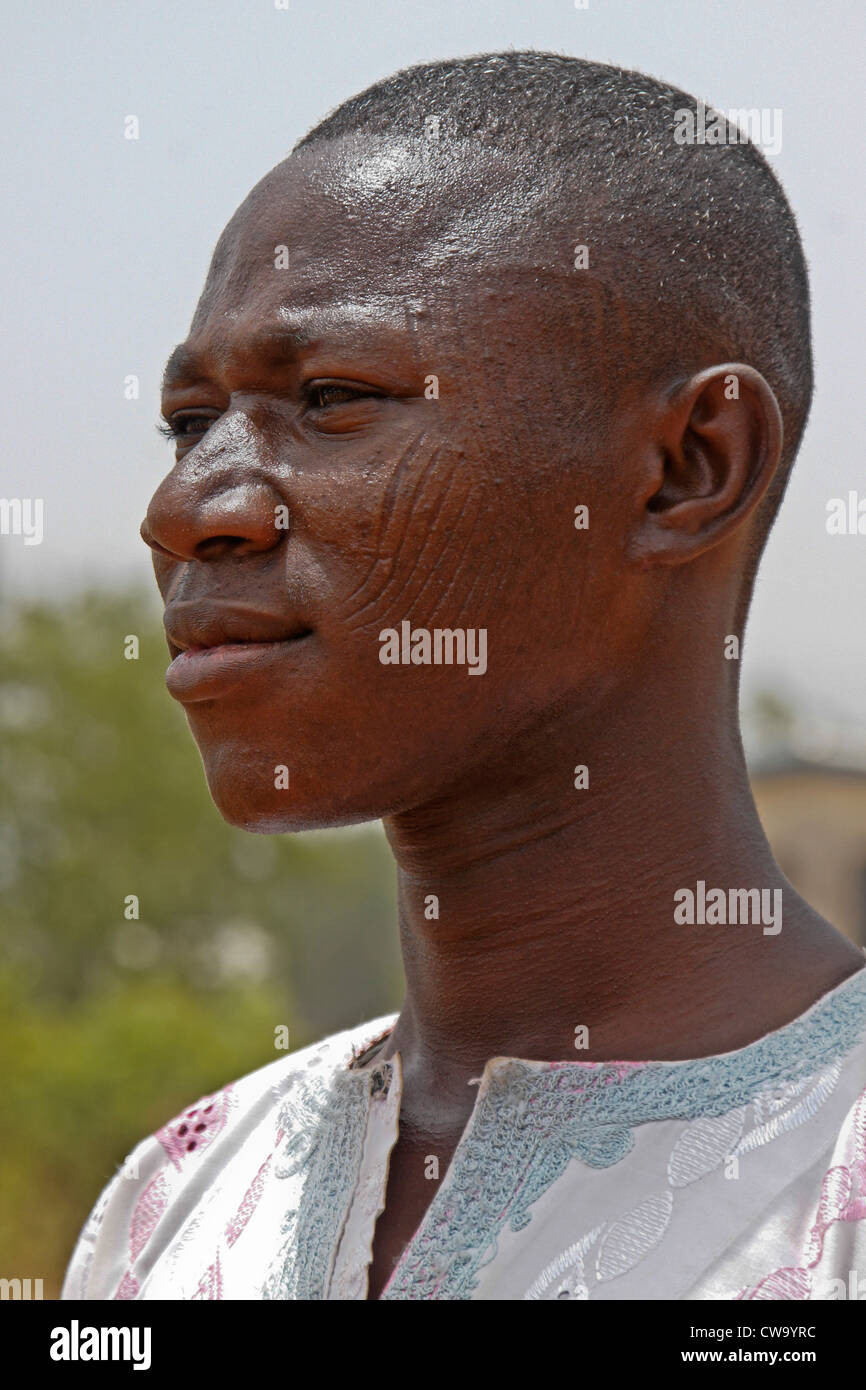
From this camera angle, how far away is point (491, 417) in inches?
98.7

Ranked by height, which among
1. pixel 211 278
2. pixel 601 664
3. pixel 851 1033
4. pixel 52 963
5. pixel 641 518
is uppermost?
pixel 211 278

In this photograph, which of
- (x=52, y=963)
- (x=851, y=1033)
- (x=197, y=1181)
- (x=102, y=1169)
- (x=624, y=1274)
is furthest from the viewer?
(x=52, y=963)

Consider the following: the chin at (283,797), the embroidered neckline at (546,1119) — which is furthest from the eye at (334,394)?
the embroidered neckline at (546,1119)

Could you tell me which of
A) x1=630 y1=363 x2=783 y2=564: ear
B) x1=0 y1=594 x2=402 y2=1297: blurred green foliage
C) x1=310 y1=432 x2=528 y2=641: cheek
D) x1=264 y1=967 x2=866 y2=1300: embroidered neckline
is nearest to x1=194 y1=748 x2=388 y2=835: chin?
x1=310 y1=432 x2=528 y2=641: cheek

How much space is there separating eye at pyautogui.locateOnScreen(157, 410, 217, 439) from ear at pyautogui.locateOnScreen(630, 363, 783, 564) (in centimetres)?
74

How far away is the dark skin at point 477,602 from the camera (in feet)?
8.20

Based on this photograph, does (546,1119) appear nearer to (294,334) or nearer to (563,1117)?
(563,1117)

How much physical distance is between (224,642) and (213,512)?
0.20 m

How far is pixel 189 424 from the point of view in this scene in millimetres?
2836

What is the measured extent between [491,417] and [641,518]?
29 cm

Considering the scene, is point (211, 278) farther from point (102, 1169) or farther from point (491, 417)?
point (102, 1169)

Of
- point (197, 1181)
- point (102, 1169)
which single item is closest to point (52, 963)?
point (102, 1169)

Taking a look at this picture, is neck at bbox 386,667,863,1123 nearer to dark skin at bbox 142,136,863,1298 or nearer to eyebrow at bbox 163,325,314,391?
dark skin at bbox 142,136,863,1298

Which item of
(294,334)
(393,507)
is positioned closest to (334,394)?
(294,334)
